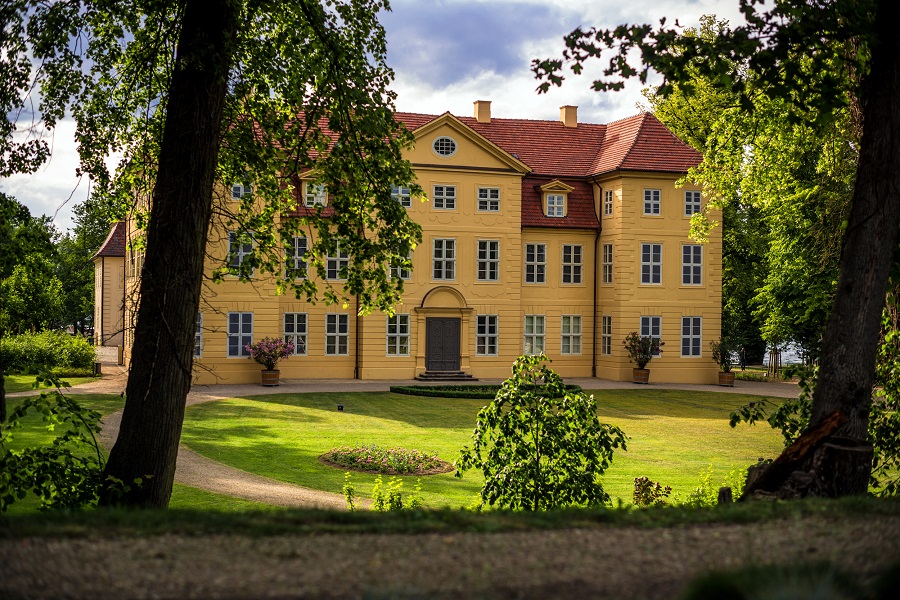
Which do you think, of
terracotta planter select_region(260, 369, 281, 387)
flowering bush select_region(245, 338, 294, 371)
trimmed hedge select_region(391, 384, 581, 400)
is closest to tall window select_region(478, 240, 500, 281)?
trimmed hedge select_region(391, 384, 581, 400)

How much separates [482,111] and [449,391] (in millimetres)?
13922

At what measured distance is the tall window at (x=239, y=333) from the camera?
31438mm

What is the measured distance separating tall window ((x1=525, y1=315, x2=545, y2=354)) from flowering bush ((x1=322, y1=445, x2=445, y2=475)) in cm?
1795

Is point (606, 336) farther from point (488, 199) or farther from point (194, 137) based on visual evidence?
point (194, 137)

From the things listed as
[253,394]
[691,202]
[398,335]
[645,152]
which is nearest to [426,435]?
[253,394]

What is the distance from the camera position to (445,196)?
33656 millimetres

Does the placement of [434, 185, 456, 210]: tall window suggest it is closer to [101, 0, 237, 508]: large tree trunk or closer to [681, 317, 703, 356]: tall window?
[681, 317, 703, 356]: tall window

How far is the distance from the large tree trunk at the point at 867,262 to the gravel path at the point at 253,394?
4526 millimetres

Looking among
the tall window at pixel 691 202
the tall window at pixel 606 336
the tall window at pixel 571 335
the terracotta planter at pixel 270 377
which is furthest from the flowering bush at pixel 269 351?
the tall window at pixel 691 202

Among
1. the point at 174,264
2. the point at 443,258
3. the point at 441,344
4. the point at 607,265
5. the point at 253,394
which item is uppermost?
the point at 443,258

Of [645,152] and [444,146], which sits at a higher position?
[645,152]

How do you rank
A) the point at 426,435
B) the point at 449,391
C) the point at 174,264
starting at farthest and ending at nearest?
the point at 449,391 → the point at 426,435 → the point at 174,264

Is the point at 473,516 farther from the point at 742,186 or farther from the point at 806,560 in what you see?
the point at 742,186

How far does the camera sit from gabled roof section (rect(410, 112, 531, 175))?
33031 mm
